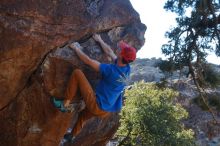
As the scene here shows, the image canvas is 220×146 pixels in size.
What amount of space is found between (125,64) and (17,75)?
8.17 ft

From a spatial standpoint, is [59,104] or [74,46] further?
[59,104]

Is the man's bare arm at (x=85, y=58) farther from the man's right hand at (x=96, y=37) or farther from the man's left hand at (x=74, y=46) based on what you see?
the man's right hand at (x=96, y=37)

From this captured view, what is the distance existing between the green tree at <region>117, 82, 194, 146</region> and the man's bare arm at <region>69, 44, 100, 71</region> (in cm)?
2297

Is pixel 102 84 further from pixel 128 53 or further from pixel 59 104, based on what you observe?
Result: pixel 59 104

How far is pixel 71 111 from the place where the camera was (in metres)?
10.3

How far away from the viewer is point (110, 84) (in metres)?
9.52

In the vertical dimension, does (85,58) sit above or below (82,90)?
above

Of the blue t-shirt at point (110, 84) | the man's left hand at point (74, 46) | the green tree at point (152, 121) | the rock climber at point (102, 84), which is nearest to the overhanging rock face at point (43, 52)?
the man's left hand at point (74, 46)

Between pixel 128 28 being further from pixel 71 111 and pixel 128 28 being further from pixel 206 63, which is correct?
pixel 206 63

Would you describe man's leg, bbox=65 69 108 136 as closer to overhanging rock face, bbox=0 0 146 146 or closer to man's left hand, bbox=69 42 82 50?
overhanging rock face, bbox=0 0 146 146

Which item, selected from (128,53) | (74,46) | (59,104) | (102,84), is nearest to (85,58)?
(74,46)

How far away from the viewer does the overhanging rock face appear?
9.22 m

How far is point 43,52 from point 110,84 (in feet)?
5.52

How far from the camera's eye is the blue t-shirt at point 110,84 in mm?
9383
